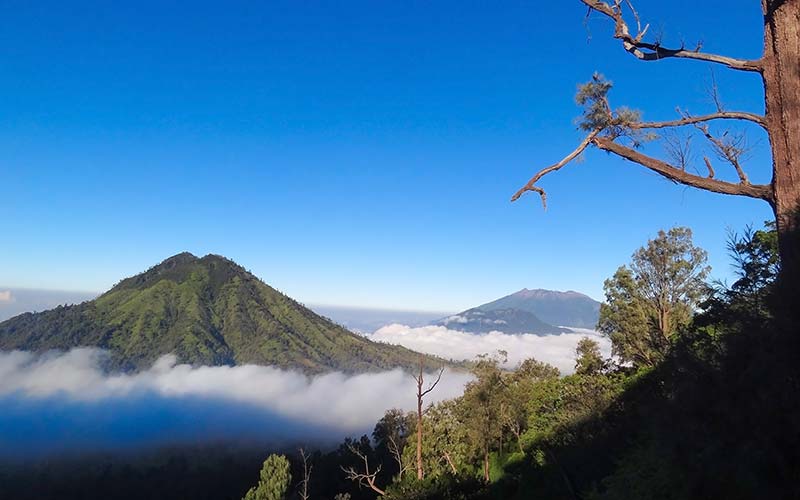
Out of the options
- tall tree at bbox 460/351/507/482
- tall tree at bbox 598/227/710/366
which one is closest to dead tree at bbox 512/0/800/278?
tall tree at bbox 598/227/710/366

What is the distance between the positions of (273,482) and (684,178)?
204 feet

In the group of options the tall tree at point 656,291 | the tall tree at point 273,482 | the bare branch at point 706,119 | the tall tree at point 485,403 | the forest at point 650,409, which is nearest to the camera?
the forest at point 650,409

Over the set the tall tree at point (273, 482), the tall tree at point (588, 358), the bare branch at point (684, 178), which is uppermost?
the bare branch at point (684, 178)

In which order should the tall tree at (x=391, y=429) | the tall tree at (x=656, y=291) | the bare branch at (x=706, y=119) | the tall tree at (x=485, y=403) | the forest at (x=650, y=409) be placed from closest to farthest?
1. the forest at (x=650, y=409)
2. the bare branch at (x=706, y=119)
3. the tall tree at (x=656, y=291)
4. the tall tree at (x=485, y=403)
5. the tall tree at (x=391, y=429)

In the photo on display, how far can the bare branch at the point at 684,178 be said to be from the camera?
4781 millimetres

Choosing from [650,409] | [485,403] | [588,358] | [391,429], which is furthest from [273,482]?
[650,409]

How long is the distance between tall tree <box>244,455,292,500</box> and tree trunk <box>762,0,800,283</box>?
59137 millimetres

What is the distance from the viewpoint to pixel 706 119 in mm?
5160

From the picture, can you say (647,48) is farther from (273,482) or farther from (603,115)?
(273,482)

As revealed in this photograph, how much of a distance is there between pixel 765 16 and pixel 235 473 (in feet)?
375

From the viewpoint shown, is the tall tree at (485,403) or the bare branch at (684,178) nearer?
the bare branch at (684,178)

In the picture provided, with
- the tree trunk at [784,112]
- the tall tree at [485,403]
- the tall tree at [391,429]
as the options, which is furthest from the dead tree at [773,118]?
the tall tree at [391,429]

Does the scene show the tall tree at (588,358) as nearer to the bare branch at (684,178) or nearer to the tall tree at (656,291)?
the tall tree at (656,291)

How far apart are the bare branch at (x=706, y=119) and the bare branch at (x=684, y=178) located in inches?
13.4
